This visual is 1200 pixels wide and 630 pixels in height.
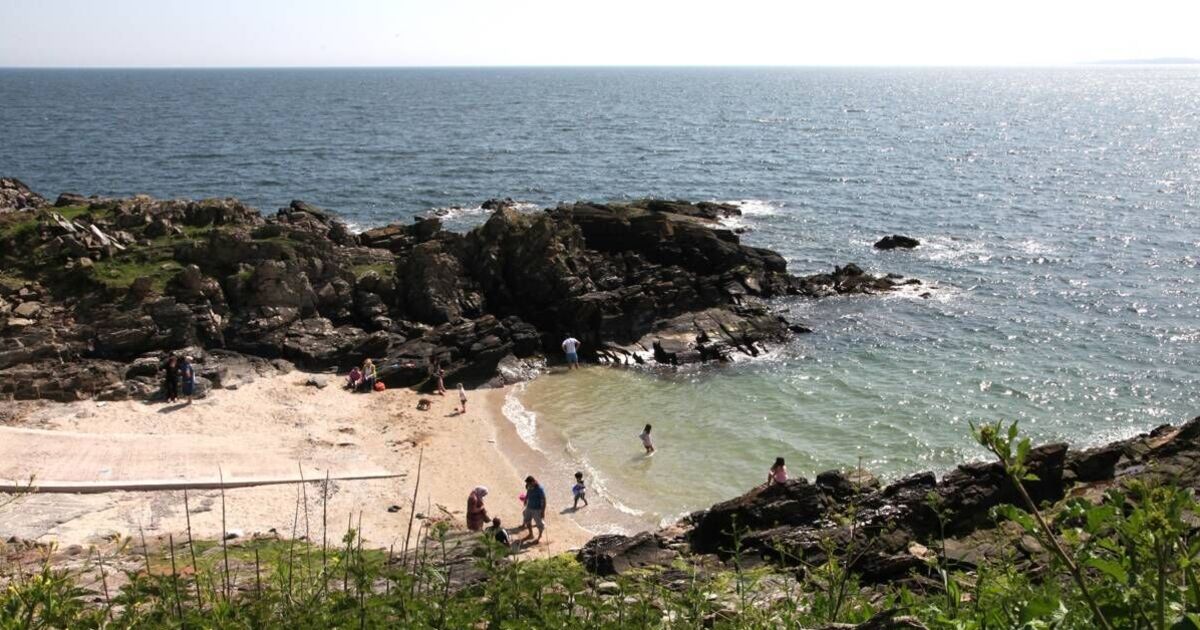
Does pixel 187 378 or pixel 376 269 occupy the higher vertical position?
pixel 376 269

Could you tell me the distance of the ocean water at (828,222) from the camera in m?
27.7

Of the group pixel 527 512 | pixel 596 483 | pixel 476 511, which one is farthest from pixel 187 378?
pixel 596 483

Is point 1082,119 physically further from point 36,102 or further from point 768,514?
point 36,102

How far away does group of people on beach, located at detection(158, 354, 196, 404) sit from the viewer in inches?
1023

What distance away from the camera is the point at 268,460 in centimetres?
2236

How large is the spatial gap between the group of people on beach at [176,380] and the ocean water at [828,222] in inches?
376

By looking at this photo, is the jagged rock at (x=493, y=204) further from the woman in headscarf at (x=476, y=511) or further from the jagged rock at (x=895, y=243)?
the woman in headscarf at (x=476, y=511)

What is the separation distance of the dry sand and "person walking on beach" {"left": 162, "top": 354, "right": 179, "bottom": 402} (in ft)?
1.64

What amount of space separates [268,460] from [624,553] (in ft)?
34.4

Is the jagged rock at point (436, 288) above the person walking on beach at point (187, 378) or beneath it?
above

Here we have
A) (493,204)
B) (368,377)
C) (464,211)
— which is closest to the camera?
(368,377)

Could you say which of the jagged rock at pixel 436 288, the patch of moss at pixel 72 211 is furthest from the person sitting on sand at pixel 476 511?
the patch of moss at pixel 72 211

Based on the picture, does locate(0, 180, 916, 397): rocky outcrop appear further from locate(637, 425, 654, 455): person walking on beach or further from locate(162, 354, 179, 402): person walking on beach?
locate(637, 425, 654, 455): person walking on beach

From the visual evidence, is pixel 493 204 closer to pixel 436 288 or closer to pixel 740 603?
pixel 436 288
